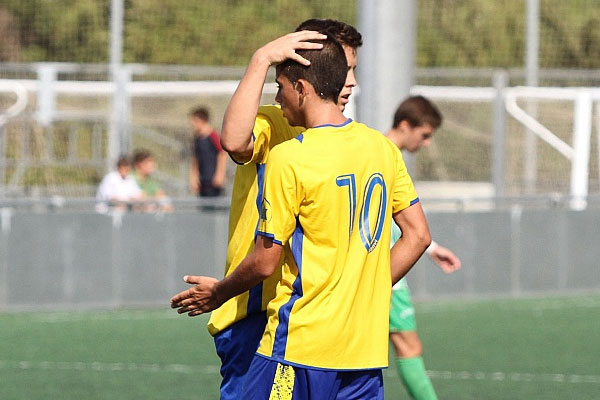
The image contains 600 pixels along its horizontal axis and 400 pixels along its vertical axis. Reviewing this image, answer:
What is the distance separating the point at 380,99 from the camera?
12.2 m

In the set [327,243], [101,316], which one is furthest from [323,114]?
[101,316]

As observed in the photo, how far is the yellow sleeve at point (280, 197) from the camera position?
13.0 ft

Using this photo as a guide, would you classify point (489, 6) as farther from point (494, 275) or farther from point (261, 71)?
point (261, 71)

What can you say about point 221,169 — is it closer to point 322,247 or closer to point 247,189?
point 247,189

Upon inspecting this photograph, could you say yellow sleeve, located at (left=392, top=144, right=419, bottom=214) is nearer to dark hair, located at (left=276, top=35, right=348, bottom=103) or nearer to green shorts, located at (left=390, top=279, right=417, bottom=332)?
dark hair, located at (left=276, top=35, right=348, bottom=103)

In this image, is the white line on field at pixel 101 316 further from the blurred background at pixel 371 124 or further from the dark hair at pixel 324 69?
the dark hair at pixel 324 69

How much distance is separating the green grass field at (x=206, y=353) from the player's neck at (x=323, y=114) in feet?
13.9

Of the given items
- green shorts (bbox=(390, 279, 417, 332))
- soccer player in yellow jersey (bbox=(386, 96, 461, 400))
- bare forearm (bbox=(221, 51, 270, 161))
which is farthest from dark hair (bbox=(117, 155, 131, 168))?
bare forearm (bbox=(221, 51, 270, 161))

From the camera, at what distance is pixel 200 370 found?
916 cm

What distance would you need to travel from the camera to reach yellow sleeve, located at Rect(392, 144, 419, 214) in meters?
4.33

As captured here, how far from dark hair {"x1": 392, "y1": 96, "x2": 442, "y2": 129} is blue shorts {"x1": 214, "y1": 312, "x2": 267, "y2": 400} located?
2633 millimetres

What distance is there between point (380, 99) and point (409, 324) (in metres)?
5.53

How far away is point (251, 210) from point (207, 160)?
35.1 ft

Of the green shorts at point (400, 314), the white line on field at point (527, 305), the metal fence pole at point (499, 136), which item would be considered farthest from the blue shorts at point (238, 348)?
the metal fence pole at point (499, 136)
